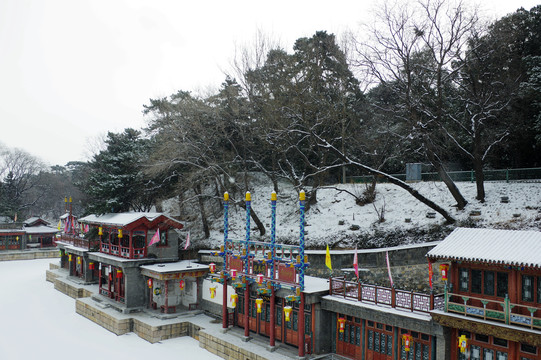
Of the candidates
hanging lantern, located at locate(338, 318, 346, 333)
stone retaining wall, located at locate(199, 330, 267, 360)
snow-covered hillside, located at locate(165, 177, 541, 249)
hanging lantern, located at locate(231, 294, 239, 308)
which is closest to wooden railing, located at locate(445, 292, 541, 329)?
hanging lantern, located at locate(338, 318, 346, 333)

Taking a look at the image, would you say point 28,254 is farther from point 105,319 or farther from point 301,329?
point 301,329

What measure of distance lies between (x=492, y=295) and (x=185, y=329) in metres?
14.9

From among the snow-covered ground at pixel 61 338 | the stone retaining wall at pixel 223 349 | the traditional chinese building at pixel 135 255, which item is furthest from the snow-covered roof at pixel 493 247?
the traditional chinese building at pixel 135 255

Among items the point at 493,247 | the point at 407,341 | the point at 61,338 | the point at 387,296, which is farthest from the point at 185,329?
the point at 493,247

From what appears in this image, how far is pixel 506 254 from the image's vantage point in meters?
11.1

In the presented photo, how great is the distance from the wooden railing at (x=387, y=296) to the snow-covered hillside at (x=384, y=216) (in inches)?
182

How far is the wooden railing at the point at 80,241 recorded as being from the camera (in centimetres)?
3061

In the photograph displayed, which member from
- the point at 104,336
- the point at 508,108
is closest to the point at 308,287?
the point at 104,336

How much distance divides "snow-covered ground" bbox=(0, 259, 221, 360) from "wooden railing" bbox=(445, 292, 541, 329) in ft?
34.2

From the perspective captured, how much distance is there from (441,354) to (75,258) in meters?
30.2

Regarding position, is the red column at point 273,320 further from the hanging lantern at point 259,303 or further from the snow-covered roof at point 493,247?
the snow-covered roof at point 493,247

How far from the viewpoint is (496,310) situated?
11547mm

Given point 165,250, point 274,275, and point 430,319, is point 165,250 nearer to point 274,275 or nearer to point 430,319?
point 274,275

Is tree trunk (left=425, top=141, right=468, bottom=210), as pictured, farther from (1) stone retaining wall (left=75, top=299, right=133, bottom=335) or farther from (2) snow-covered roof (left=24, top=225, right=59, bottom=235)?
(2) snow-covered roof (left=24, top=225, right=59, bottom=235)
